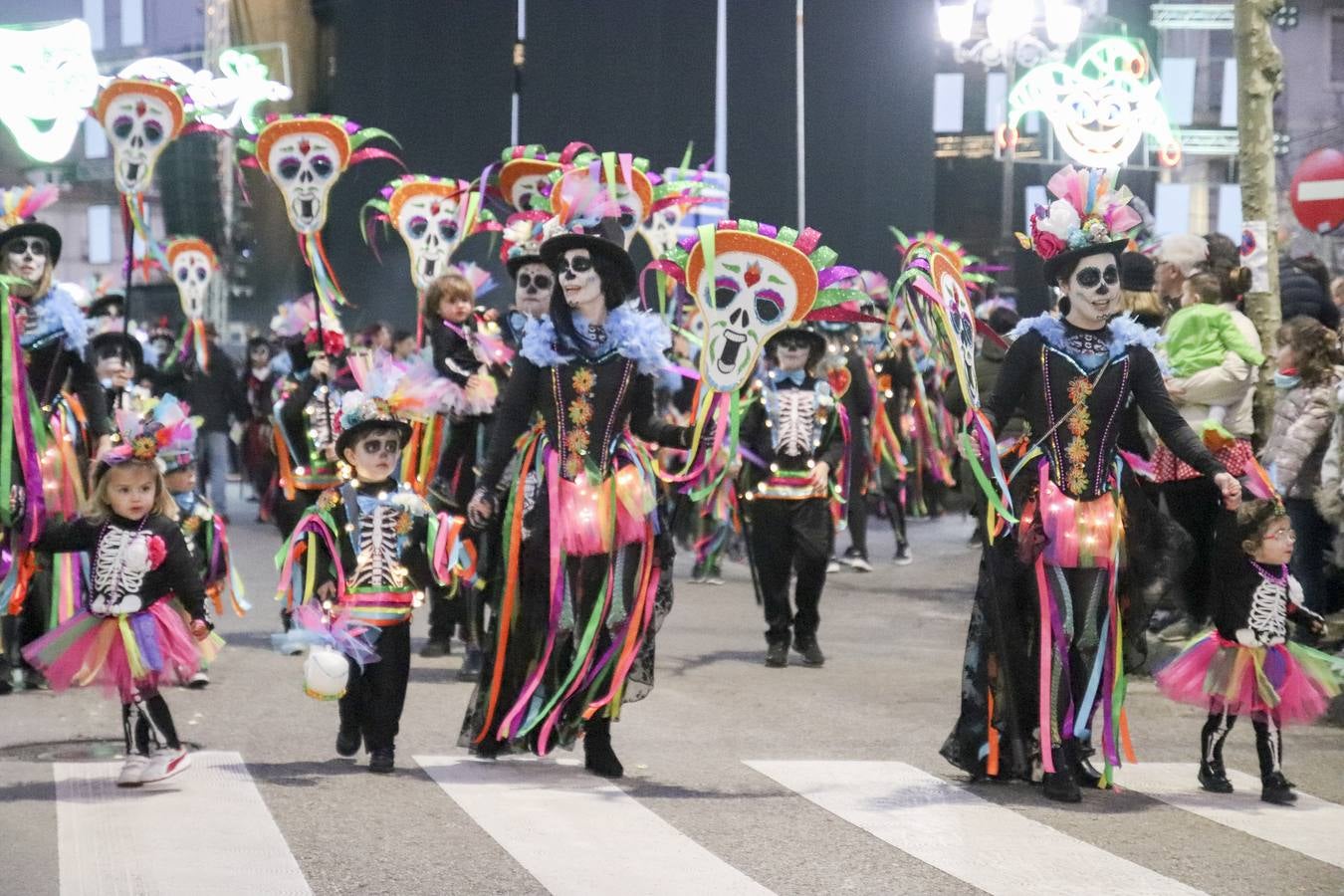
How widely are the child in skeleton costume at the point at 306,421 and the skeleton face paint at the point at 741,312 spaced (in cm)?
377

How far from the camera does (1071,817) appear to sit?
275 inches

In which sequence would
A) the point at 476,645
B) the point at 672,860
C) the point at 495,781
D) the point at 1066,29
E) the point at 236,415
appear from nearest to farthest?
the point at 672,860 < the point at 495,781 < the point at 476,645 < the point at 236,415 < the point at 1066,29

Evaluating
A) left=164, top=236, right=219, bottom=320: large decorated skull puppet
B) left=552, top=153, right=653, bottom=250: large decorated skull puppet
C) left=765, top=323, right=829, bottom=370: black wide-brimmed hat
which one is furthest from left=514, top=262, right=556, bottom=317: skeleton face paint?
left=164, top=236, right=219, bottom=320: large decorated skull puppet

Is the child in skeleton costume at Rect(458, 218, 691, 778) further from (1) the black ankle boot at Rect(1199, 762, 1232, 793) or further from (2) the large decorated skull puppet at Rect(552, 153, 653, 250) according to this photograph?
(1) the black ankle boot at Rect(1199, 762, 1232, 793)

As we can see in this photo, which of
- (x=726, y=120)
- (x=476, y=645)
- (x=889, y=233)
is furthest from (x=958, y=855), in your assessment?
(x=889, y=233)

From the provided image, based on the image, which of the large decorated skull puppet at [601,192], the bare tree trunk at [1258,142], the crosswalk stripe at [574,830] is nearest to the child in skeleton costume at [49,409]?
the large decorated skull puppet at [601,192]

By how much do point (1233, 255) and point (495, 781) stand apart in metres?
5.64

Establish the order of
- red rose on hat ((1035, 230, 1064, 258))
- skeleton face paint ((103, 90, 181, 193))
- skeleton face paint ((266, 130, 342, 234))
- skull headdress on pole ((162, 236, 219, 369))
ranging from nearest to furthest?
red rose on hat ((1035, 230, 1064, 258)) → skeleton face paint ((103, 90, 181, 193)) → skeleton face paint ((266, 130, 342, 234)) → skull headdress on pole ((162, 236, 219, 369))

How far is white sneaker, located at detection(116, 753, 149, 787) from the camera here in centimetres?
704

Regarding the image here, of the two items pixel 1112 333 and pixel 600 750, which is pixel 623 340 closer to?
pixel 600 750

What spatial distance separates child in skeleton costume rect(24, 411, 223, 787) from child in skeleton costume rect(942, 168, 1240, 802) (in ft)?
9.29

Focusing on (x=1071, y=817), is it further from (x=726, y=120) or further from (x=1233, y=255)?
(x=726, y=120)

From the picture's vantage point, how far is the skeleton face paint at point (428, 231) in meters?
13.8

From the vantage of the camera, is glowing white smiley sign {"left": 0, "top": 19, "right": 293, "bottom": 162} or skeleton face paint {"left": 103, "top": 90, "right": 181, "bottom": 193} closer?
skeleton face paint {"left": 103, "top": 90, "right": 181, "bottom": 193}
